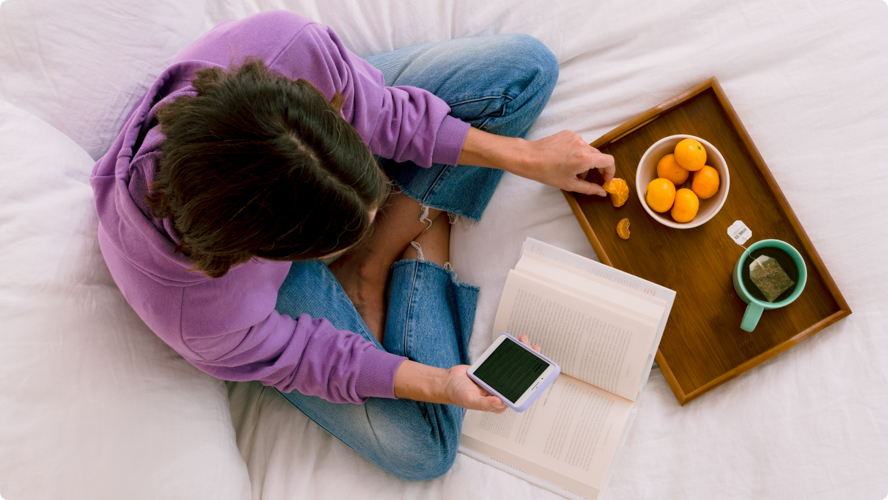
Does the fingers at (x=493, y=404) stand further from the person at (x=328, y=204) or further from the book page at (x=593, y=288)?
the book page at (x=593, y=288)

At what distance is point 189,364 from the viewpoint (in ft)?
2.47

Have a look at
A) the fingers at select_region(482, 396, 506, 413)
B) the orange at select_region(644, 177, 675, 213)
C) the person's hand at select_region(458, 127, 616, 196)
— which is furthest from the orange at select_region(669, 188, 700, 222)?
the fingers at select_region(482, 396, 506, 413)

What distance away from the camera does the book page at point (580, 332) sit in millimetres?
828

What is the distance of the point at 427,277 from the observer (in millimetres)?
924

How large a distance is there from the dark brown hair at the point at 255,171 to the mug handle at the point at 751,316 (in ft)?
2.07

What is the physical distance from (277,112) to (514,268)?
561mm

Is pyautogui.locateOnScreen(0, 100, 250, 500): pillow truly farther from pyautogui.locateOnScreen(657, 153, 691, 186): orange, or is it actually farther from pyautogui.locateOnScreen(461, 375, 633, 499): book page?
pyautogui.locateOnScreen(657, 153, 691, 186): orange

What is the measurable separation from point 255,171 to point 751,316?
29.3 inches

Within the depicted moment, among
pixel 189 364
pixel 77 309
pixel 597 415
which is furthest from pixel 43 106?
pixel 597 415

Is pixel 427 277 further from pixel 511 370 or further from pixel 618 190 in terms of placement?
pixel 618 190

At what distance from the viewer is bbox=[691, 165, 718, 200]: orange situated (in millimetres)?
775

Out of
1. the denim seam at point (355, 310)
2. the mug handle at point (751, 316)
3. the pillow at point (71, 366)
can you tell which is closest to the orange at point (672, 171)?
the mug handle at point (751, 316)

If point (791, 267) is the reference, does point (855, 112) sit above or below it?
above

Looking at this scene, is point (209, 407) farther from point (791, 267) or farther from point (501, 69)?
point (791, 267)
